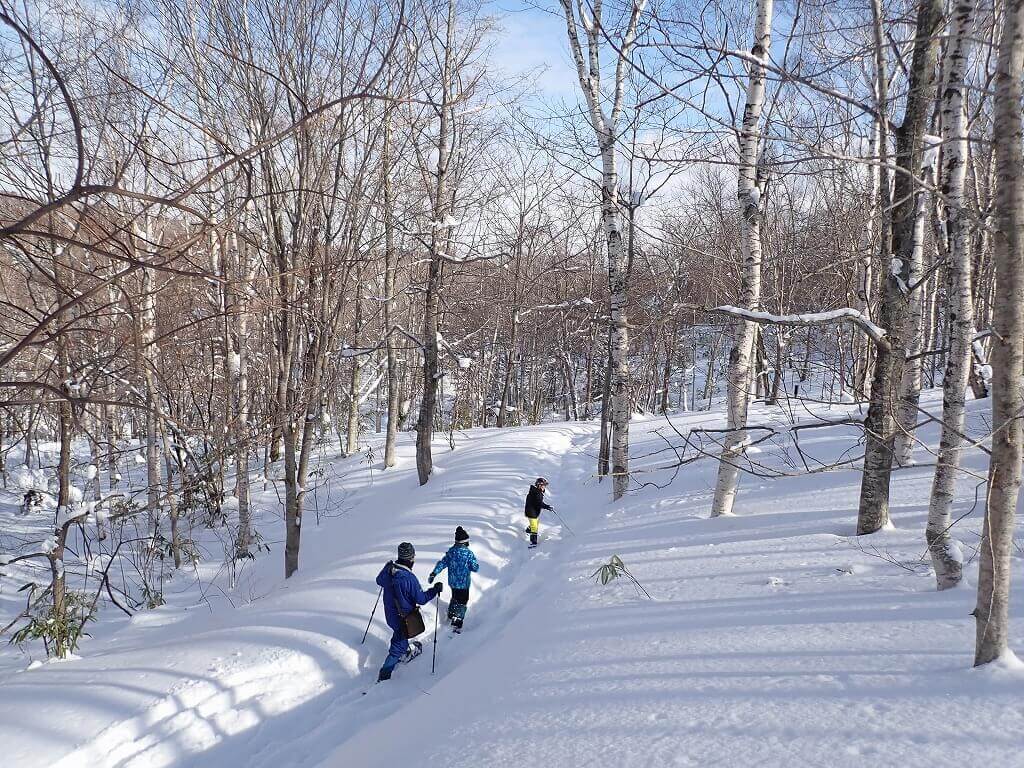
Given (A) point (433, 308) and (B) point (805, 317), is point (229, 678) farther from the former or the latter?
(A) point (433, 308)

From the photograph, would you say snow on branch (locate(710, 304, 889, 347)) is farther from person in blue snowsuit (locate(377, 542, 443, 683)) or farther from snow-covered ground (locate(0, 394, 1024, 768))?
person in blue snowsuit (locate(377, 542, 443, 683))

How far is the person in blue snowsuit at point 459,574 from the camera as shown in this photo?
642 centimetres

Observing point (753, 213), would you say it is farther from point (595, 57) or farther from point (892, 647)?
point (892, 647)

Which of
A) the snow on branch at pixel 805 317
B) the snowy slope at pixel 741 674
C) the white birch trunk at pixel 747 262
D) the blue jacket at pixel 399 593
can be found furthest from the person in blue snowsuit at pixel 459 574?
the snow on branch at pixel 805 317

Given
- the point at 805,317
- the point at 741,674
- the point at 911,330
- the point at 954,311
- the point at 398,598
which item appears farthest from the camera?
the point at 911,330

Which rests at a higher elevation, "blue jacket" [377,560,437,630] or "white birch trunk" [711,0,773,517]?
"white birch trunk" [711,0,773,517]

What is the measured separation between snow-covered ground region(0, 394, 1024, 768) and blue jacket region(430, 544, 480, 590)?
54cm

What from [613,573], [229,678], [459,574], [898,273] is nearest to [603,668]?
[613,573]

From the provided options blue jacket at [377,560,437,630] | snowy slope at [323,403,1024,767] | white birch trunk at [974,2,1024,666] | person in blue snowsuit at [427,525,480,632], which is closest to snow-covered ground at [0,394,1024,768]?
snowy slope at [323,403,1024,767]

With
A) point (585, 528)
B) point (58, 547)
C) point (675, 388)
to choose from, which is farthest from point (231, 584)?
point (675, 388)

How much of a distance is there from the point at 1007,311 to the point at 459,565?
5.50 metres

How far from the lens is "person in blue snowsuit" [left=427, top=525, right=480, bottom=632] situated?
6.42 metres

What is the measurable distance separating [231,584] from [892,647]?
9.16m

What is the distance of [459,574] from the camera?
654cm
